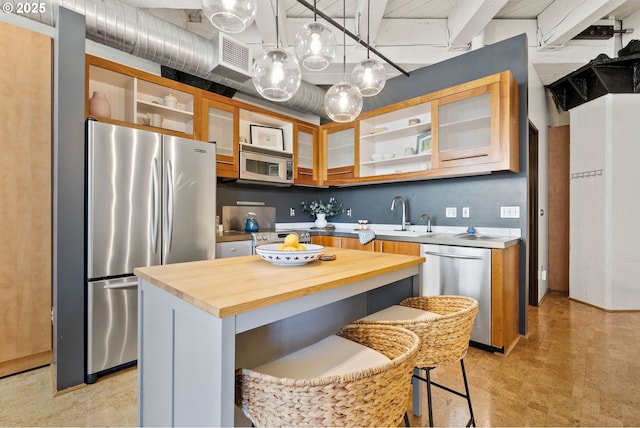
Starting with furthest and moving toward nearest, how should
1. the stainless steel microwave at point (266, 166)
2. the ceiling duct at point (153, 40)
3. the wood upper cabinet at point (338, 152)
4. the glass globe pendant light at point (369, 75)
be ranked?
the wood upper cabinet at point (338, 152) < the stainless steel microwave at point (266, 166) < the ceiling duct at point (153, 40) < the glass globe pendant light at point (369, 75)

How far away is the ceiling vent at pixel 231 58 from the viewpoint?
2.87m

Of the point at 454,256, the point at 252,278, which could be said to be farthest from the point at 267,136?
the point at 252,278

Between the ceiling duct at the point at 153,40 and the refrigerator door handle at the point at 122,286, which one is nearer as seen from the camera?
the refrigerator door handle at the point at 122,286

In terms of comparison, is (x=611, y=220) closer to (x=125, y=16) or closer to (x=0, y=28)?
(x=125, y=16)

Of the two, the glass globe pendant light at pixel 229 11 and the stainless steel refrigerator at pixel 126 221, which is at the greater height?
the glass globe pendant light at pixel 229 11

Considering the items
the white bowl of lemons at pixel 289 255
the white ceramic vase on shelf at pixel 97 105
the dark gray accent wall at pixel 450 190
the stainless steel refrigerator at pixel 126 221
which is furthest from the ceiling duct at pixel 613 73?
the white ceramic vase on shelf at pixel 97 105

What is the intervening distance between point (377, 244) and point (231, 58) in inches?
89.6

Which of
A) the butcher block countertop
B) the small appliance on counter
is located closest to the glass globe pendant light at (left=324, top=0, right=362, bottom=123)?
the butcher block countertop

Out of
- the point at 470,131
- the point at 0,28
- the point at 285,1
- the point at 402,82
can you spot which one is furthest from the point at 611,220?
the point at 0,28

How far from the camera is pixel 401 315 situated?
4.94ft

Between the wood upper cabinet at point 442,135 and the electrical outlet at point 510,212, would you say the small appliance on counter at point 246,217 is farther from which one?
the electrical outlet at point 510,212

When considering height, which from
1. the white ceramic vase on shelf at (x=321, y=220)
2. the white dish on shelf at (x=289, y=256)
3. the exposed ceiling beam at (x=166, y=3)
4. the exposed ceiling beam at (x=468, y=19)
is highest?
the exposed ceiling beam at (x=468, y=19)

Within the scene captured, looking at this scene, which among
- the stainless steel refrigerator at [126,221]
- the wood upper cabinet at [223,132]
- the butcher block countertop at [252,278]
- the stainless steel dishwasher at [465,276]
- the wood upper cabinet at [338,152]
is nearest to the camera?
the butcher block countertop at [252,278]

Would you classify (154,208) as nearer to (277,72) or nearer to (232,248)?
(232,248)
